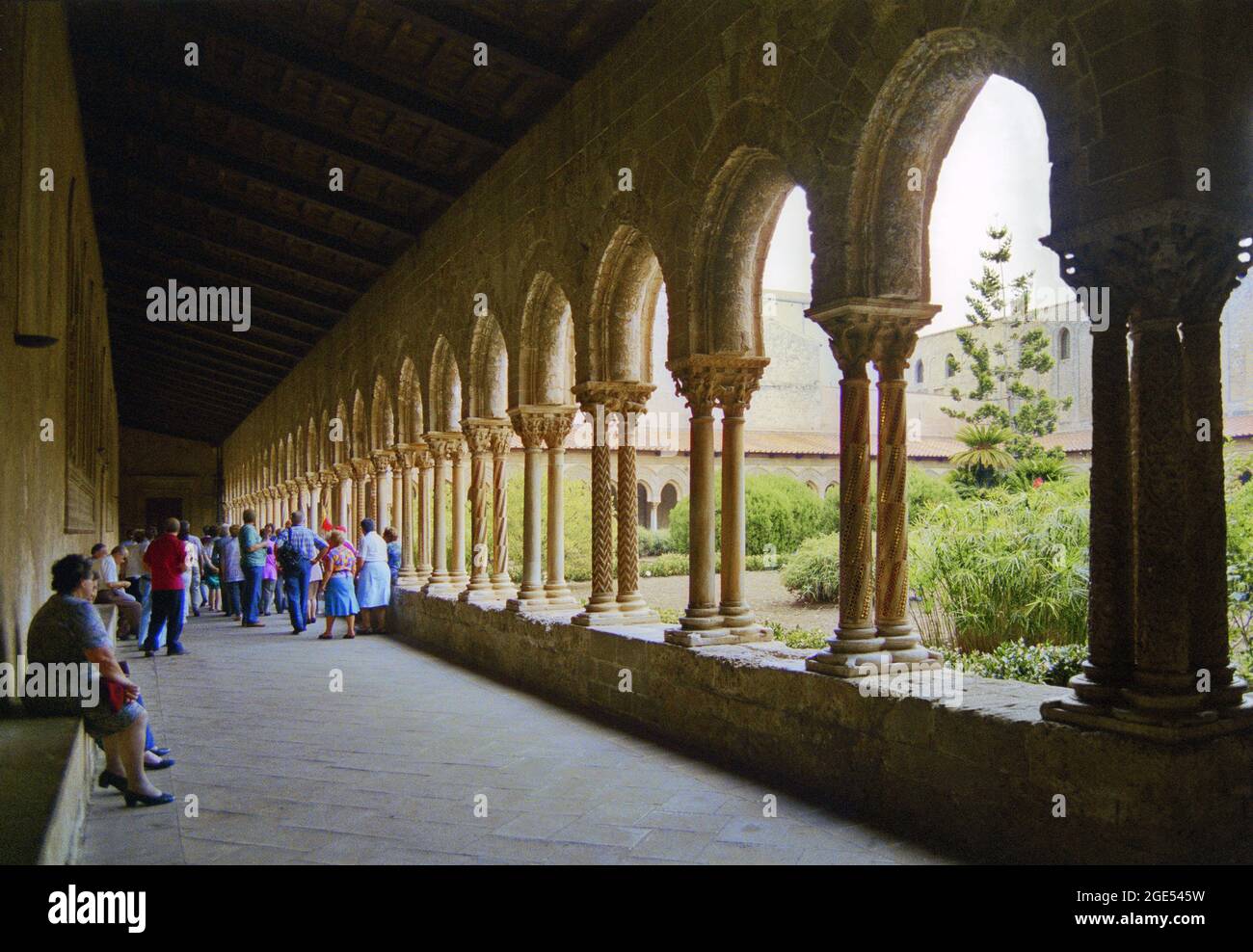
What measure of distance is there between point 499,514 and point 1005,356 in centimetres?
1597

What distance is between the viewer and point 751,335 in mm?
5766

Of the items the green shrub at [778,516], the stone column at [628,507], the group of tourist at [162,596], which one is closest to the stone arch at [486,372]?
the group of tourist at [162,596]

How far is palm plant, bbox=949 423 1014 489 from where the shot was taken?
13.6 metres

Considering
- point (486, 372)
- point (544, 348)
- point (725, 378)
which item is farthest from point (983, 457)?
point (725, 378)

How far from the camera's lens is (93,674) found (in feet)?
13.4

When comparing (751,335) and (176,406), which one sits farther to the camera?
(176,406)

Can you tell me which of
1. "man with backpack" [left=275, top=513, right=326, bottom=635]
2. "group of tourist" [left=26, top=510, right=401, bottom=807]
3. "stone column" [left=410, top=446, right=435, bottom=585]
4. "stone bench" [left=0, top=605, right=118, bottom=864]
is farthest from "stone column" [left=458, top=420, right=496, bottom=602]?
"stone bench" [left=0, top=605, right=118, bottom=864]

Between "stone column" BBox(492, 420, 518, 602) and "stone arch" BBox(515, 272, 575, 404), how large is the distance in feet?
3.73

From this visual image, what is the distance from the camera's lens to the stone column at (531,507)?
7.99 meters

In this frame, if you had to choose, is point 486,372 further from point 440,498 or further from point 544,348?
point 440,498
